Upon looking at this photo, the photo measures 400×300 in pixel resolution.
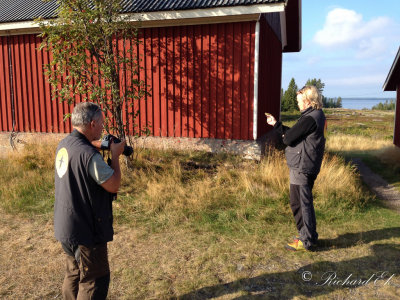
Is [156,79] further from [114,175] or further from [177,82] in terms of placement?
[114,175]

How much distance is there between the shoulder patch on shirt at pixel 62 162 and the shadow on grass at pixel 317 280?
1.68 metres

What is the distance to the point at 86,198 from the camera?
96.0 inches

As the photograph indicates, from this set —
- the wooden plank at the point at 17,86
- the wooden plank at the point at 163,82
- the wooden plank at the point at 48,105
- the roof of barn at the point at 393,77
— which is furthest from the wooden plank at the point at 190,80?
the roof of barn at the point at 393,77

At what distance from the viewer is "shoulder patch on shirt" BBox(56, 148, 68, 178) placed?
2.43 metres

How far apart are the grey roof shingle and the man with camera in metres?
5.39

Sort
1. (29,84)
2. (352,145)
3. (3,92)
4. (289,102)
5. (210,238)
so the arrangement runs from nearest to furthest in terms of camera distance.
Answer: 1. (210,238)
2. (29,84)
3. (3,92)
4. (352,145)
5. (289,102)

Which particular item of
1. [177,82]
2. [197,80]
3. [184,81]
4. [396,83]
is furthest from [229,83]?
[396,83]

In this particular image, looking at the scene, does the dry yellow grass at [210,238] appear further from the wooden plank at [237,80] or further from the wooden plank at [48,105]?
the wooden plank at [48,105]

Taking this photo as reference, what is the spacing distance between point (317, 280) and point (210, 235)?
1622mm

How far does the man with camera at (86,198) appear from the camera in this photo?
2.38 metres

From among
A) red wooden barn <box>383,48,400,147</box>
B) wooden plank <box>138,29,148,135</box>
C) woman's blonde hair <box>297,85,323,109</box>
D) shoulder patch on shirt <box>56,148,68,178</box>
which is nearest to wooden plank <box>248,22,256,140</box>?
wooden plank <box>138,29,148,135</box>

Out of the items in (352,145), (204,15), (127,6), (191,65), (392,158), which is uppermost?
(127,6)

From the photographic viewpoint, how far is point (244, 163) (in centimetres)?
741

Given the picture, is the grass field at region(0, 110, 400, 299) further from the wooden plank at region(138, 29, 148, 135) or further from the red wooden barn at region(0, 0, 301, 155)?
the wooden plank at region(138, 29, 148, 135)
